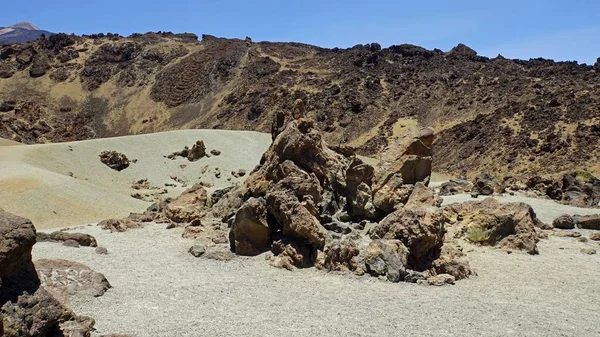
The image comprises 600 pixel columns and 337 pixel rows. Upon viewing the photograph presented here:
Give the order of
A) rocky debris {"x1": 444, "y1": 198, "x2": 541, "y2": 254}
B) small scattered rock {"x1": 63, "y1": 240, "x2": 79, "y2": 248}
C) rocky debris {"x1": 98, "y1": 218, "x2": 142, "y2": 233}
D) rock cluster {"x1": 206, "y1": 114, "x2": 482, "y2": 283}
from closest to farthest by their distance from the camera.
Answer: rock cluster {"x1": 206, "y1": 114, "x2": 482, "y2": 283}, small scattered rock {"x1": 63, "y1": 240, "x2": 79, "y2": 248}, rocky debris {"x1": 444, "y1": 198, "x2": 541, "y2": 254}, rocky debris {"x1": 98, "y1": 218, "x2": 142, "y2": 233}

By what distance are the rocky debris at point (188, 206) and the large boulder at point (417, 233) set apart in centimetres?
669

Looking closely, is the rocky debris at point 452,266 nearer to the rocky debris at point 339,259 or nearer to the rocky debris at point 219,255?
the rocky debris at point 339,259

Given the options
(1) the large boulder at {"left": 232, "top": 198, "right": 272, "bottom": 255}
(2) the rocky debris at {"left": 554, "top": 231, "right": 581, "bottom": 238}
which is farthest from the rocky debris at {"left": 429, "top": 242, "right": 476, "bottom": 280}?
(2) the rocky debris at {"left": 554, "top": 231, "right": 581, "bottom": 238}

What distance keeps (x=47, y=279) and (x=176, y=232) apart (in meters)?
6.84

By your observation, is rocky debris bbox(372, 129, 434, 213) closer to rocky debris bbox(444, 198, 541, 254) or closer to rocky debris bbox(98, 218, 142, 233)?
rocky debris bbox(444, 198, 541, 254)

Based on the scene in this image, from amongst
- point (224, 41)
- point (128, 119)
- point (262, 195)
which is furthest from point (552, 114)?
point (224, 41)

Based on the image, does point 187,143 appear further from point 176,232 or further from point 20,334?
point 20,334

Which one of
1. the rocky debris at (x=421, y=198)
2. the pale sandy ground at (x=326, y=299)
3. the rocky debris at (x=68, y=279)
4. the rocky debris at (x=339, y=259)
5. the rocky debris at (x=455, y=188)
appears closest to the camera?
the pale sandy ground at (x=326, y=299)

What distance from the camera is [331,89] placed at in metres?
60.7

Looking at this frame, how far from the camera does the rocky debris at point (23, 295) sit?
6.89m

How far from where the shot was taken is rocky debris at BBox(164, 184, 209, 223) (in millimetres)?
17953

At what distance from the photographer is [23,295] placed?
721 cm

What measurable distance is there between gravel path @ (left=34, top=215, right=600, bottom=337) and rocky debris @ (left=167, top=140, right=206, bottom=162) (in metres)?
20.6

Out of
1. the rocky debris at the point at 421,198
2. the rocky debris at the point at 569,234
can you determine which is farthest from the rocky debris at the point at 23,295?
the rocky debris at the point at 569,234
